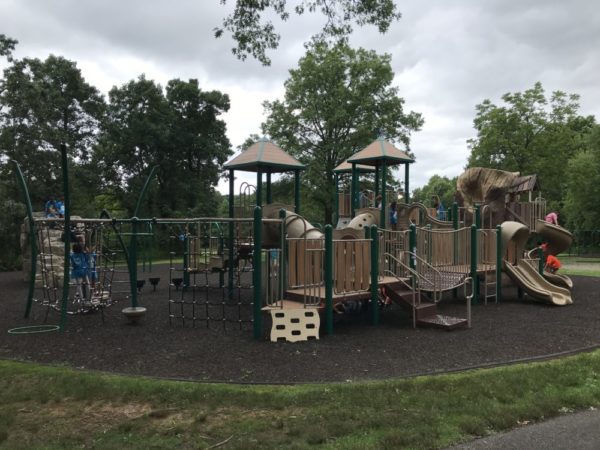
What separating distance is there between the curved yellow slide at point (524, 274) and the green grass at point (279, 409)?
6.31 metres

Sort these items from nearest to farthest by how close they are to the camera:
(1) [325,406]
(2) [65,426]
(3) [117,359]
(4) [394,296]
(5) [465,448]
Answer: (5) [465,448] → (2) [65,426] → (1) [325,406] → (3) [117,359] → (4) [394,296]

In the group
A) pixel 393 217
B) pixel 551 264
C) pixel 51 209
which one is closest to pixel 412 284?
pixel 393 217

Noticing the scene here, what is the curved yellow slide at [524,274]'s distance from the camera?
1184 cm

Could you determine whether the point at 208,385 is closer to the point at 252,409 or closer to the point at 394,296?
the point at 252,409

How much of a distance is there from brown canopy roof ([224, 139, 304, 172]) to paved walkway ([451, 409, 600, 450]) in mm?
9665

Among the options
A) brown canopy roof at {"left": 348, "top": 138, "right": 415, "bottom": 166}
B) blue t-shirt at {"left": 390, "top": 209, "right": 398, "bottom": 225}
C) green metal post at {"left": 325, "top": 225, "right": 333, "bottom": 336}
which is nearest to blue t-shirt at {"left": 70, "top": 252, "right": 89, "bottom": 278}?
green metal post at {"left": 325, "top": 225, "right": 333, "bottom": 336}

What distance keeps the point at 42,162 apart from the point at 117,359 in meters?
23.0

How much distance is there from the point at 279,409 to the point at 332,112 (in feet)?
102

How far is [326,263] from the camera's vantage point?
8.45 metres

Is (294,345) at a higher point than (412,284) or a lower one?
lower

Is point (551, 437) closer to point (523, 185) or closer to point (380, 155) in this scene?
point (380, 155)

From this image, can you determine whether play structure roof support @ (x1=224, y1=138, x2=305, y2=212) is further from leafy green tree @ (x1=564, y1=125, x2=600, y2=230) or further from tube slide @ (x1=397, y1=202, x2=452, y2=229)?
leafy green tree @ (x1=564, y1=125, x2=600, y2=230)

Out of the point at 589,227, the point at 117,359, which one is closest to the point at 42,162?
the point at 117,359

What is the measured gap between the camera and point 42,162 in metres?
25.9
